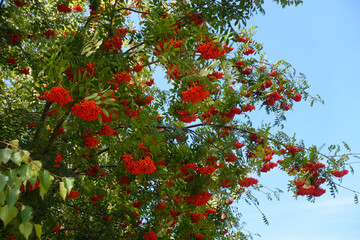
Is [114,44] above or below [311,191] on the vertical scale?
below

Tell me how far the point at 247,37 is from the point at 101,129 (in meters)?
4.60

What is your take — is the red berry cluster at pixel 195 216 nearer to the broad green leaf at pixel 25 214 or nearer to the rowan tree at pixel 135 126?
the rowan tree at pixel 135 126

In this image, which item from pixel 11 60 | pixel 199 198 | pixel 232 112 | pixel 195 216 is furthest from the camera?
pixel 232 112

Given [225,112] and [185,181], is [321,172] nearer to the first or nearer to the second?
[225,112]

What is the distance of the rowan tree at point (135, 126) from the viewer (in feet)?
10.4

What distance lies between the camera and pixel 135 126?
3723 mm

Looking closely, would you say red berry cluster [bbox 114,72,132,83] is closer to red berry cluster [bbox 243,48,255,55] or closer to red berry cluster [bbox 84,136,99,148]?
red berry cluster [bbox 84,136,99,148]

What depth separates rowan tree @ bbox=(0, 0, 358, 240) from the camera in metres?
3.17

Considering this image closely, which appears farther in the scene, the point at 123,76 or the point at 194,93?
the point at 123,76

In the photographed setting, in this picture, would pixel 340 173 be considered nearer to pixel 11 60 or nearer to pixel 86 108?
pixel 86 108

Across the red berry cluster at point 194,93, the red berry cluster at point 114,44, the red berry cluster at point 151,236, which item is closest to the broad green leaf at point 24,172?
the red berry cluster at point 194,93

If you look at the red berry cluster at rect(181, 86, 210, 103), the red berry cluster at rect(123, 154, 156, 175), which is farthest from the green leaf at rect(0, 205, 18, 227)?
the red berry cluster at rect(181, 86, 210, 103)

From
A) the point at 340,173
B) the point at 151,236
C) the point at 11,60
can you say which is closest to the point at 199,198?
the point at 151,236

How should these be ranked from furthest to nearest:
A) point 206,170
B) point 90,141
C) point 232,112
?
point 232,112, point 206,170, point 90,141
